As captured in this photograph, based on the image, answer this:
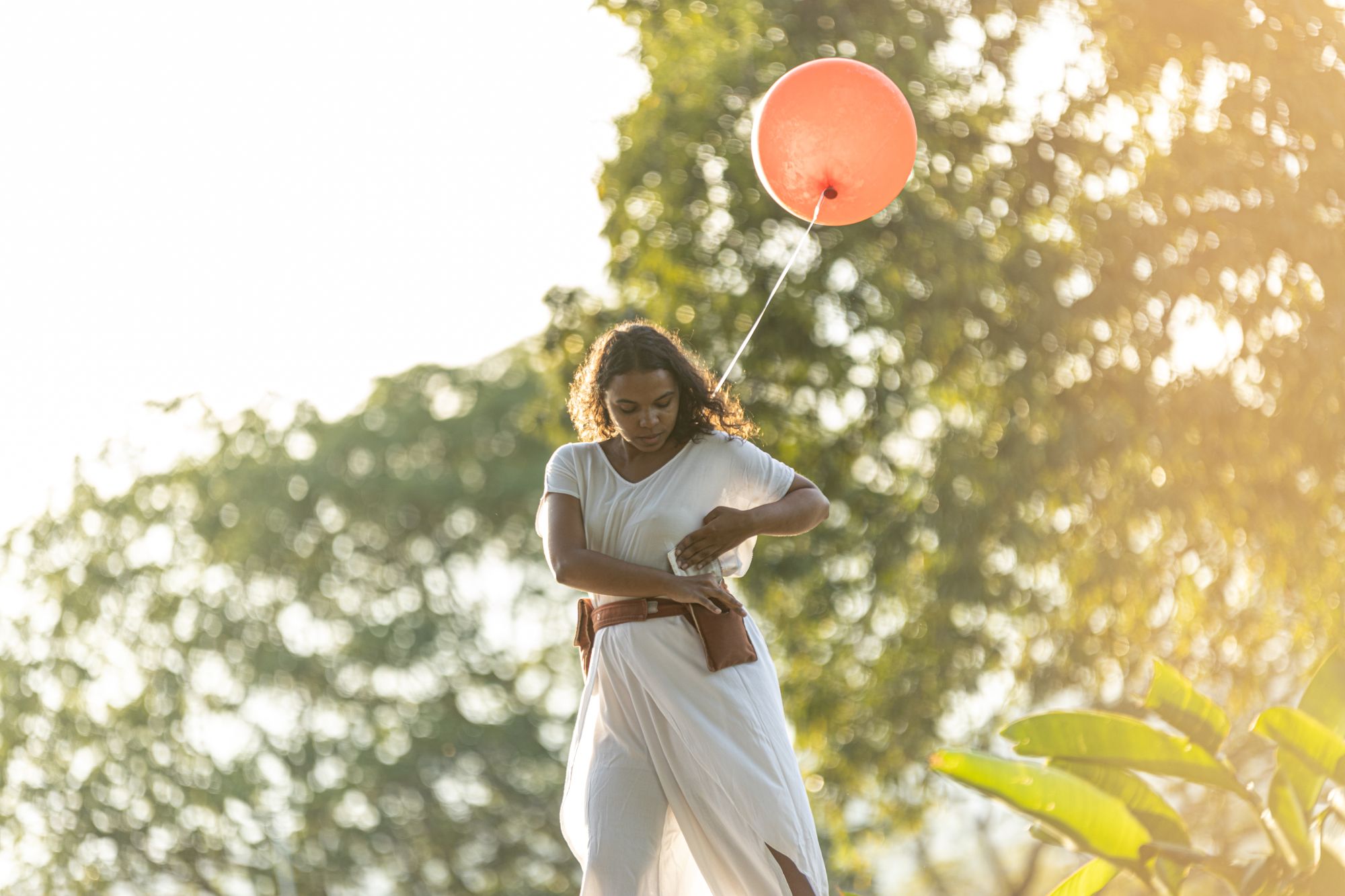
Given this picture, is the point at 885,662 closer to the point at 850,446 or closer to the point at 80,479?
the point at 850,446

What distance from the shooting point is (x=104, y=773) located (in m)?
15.9

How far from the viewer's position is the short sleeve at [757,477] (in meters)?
3.09

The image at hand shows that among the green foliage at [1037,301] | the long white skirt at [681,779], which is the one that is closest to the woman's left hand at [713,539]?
the long white skirt at [681,779]

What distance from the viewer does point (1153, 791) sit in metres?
3.48

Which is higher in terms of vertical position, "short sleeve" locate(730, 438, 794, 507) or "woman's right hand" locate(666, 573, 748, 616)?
"short sleeve" locate(730, 438, 794, 507)

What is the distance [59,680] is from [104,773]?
118cm

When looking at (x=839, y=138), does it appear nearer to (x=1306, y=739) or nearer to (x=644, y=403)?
(x=644, y=403)

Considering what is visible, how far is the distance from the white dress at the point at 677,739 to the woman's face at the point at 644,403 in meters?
0.11

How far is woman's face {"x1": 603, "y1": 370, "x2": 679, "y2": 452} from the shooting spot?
2982 mm

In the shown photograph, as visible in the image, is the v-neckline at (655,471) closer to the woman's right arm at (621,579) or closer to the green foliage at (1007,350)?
the woman's right arm at (621,579)

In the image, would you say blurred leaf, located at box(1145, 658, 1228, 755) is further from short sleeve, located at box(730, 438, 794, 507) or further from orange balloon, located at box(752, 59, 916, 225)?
orange balloon, located at box(752, 59, 916, 225)

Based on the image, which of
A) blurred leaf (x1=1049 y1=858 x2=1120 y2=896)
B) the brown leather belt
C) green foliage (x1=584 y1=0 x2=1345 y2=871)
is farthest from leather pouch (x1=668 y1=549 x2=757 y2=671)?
green foliage (x1=584 y1=0 x2=1345 y2=871)

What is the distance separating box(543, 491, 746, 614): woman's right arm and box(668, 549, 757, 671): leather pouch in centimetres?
2

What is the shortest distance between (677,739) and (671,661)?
0.50 feet
